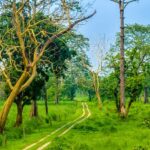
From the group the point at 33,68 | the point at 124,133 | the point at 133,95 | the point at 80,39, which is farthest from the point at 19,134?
the point at 80,39

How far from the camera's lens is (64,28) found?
3200 centimetres

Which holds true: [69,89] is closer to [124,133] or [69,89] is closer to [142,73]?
[142,73]

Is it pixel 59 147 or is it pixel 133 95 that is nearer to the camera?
pixel 59 147

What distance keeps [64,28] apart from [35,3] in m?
2.83

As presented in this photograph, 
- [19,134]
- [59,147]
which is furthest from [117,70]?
[59,147]

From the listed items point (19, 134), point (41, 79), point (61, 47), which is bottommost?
point (19, 134)

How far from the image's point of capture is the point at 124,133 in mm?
27484

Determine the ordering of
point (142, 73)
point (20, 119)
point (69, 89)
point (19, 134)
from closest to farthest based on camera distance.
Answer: point (19, 134), point (20, 119), point (142, 73), point (69, 89)

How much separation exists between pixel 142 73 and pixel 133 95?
7.85ft

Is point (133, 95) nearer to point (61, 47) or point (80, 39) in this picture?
point (61, 47)

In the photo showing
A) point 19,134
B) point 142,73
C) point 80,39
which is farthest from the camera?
point 80,39

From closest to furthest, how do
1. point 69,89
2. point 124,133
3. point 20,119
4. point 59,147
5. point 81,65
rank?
point 59,147
point 124,133
point 20,119
point 81,65
point 69,89

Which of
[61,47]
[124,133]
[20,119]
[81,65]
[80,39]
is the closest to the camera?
[124,133]

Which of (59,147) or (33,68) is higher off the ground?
(33,68)
